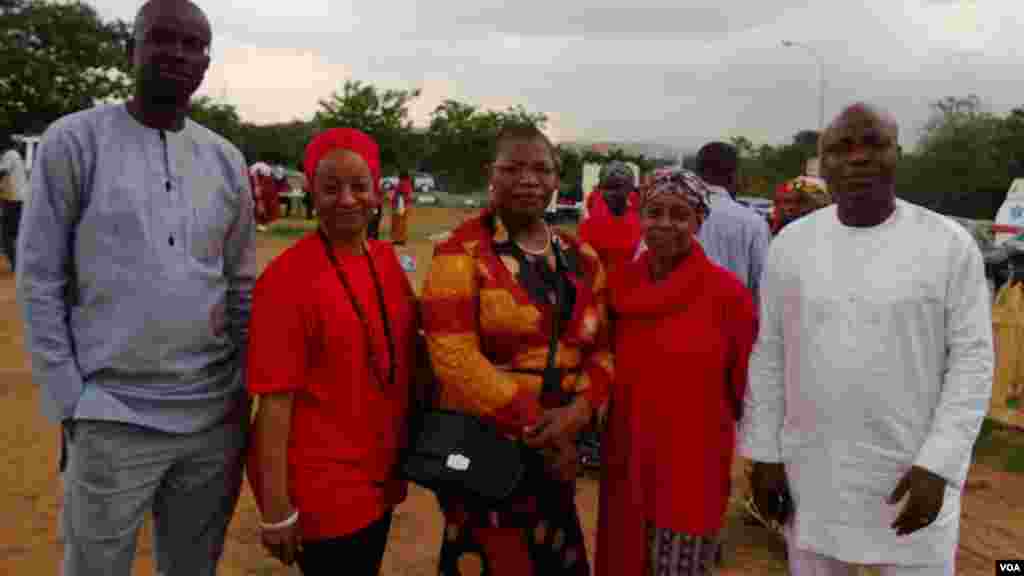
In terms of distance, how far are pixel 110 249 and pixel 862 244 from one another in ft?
6.47

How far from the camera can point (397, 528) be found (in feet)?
14.8

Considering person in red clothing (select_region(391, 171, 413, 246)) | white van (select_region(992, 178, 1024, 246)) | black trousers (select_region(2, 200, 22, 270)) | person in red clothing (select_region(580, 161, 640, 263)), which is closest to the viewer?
person in red clothing (select_region(580, 161, 640, 263))

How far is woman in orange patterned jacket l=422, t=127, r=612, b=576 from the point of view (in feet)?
7.58

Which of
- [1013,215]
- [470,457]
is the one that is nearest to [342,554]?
[470,457]

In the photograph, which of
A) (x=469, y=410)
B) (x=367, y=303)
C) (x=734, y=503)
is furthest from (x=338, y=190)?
(x=734, y=503)

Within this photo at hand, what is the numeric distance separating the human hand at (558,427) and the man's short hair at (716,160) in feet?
9.15

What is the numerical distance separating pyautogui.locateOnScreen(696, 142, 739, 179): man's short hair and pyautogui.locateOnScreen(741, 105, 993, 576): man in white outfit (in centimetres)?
247

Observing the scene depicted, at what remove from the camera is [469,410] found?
2340mm

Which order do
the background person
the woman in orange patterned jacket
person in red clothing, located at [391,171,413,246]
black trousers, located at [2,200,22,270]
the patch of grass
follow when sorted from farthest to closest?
person in red clothing, located at [391,171,413,246]
black trousers, located at [2,200,22,270]
the background person
the patch of grass
the woman in orange patterned jacket

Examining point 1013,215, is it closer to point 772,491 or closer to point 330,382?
point 772,491

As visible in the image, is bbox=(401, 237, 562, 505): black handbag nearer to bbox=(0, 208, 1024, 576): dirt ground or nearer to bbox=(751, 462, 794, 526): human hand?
bbox=(751, 462, 794, 526): human hand

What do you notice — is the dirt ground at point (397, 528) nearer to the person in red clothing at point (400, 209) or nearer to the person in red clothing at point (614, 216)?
the person in red clothing at point (614, 216)

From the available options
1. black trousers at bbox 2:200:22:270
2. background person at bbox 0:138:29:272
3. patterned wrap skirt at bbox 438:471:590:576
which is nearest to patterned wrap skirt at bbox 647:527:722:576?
patterned wrap skirt at bbox 438:471:590:576

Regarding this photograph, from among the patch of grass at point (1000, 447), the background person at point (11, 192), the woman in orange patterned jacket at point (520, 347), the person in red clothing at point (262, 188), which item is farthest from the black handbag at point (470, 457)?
the person in red clothing at point (262, 188)
